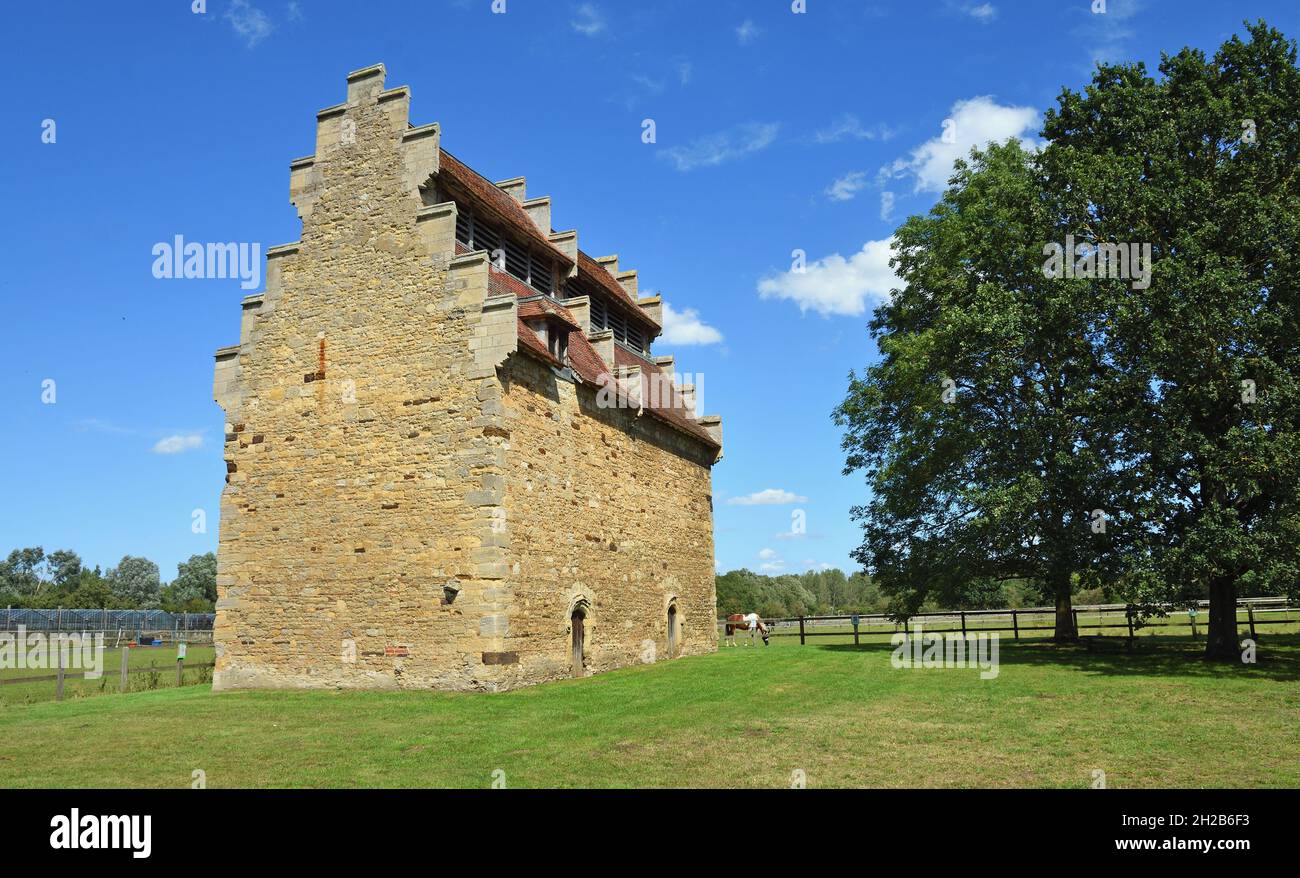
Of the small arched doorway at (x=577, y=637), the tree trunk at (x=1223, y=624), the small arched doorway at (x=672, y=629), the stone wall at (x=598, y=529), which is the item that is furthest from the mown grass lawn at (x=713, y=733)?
the small arched doorway at (x=672, y=629)

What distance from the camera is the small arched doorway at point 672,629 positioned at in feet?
87.0

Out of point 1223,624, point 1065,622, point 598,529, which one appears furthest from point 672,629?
point 1223,624

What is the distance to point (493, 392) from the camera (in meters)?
17.7

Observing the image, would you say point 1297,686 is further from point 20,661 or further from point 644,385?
point 20,661

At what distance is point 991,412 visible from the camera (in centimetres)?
2412

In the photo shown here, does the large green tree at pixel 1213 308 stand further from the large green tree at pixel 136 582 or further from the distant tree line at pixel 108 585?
the large green tree at pixel 136 582

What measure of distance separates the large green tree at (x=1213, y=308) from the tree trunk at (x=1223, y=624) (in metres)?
0.04

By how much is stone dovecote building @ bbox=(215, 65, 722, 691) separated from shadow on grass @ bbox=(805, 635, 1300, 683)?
11219 millimetres

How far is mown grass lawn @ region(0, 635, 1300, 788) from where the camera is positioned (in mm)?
8984

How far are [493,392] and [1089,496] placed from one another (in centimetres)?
1417

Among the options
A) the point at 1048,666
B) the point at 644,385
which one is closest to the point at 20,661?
the point at 644,385

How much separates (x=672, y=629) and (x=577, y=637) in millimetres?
6757

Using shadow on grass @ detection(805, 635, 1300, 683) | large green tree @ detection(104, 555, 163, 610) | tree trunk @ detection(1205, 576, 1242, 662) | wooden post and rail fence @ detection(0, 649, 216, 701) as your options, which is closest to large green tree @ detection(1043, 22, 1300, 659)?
tree trunk @ detection(1205, 576, 1242, 662)

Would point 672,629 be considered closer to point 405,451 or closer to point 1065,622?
point 405,451
